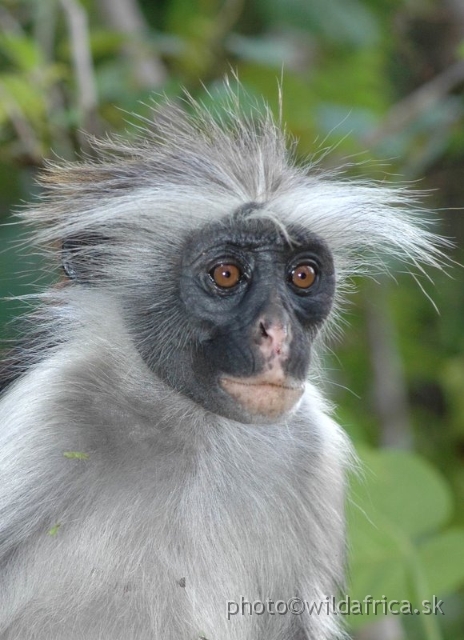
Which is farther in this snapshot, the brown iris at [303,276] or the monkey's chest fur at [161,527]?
the brown iris at [303,276]

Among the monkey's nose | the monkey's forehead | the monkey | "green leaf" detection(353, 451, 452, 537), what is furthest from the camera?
"green leaf" detection(353, 451, 452, 537)

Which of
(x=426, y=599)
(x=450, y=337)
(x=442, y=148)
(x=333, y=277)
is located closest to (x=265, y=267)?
(x=333, y=277)

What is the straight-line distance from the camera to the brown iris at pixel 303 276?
3594 mm

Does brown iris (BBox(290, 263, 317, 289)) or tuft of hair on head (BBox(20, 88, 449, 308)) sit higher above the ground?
tuft of hair on head (BBox(20, 88, 449, 308))

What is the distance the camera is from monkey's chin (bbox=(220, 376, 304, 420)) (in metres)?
3.30

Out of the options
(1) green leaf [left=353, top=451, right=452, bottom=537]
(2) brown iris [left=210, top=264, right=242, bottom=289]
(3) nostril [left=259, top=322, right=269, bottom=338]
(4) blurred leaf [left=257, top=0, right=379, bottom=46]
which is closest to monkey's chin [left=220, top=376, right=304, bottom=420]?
(3) nostril [left=259, top=322, right=269, bottom=338]

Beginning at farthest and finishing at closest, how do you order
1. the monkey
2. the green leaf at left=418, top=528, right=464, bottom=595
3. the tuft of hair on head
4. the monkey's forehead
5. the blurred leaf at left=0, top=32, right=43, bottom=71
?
1. the blurred leaf at left=0, top=32, right=43, bottom=71
2. the green leaf at left=418, top=528, right=464, bottom=595
3. the tuft of hair on head
4. the monkey's forehead
5. the monkey

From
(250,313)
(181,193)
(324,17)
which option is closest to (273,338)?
(250,313)

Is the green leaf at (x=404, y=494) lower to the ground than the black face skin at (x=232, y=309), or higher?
lower

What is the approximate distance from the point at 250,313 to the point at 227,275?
21cm

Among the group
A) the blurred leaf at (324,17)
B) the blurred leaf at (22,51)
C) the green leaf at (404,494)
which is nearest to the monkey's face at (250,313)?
the green leaf at (404,494)

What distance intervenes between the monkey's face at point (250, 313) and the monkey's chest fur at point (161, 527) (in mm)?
268

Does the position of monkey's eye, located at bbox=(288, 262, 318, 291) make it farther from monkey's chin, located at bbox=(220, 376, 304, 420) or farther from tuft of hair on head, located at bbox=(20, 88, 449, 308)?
monkey's chin, located at bbox=(220, 376, 304, 420)

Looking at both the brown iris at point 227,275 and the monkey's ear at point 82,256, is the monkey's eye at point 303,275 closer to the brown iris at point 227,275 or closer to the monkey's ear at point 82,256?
the brown iris at point 227,275
